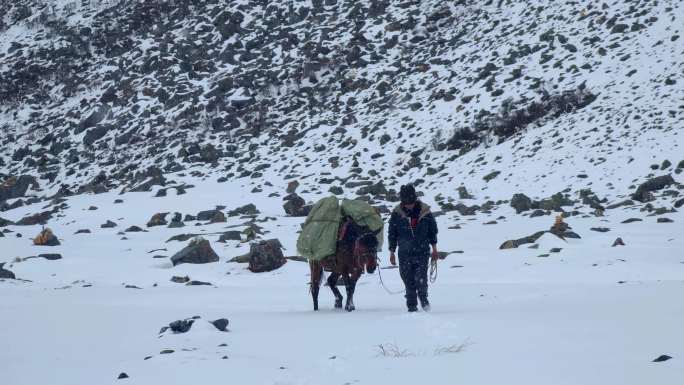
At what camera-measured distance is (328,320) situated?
23.0ft

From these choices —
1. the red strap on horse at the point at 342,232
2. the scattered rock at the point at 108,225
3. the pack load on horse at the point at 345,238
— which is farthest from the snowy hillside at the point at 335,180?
the red strap on horse at the point at 342,232

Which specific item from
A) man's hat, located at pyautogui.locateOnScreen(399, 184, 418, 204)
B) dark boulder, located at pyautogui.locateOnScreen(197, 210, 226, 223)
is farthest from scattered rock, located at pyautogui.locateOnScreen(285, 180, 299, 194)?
man's hat, located at pyautogui.locateOnScreen(399, 184, 418, 204)

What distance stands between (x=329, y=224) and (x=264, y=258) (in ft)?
15.4

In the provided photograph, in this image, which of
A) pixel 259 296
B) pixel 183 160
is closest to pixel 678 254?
pixel 259 296

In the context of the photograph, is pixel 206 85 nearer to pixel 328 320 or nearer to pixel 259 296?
pixel 259 296

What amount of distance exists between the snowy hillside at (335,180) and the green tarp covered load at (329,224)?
2.66 feet

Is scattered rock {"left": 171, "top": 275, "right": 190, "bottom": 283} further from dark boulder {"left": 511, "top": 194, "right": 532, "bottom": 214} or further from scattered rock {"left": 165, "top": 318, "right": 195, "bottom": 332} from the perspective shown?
dark boulder {"left": 511, "top": 194, "right": 532, "bottom": 214}

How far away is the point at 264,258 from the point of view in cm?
1244

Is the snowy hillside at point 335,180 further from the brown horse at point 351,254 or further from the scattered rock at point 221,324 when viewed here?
the brown horse at point 351,254

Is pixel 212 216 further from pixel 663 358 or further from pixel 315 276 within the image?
pixel 663 358

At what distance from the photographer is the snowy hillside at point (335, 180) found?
17.0 feet

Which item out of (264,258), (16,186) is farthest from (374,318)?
(16,186)

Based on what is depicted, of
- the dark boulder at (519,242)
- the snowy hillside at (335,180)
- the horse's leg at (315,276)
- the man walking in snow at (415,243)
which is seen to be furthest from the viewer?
the dark boulder at (519,242)

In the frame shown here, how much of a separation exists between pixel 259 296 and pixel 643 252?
686cm
